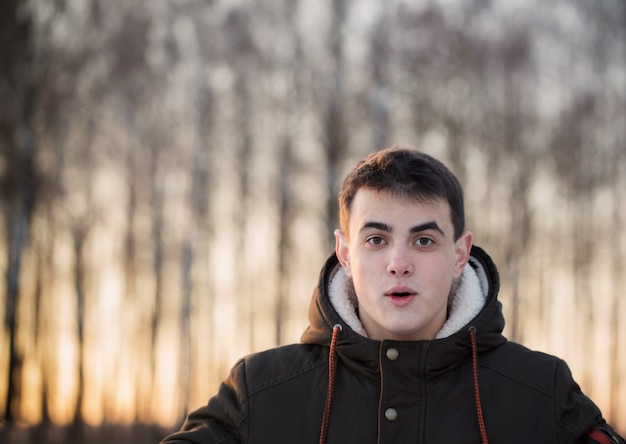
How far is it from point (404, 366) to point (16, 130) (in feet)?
53.5

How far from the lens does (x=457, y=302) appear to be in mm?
3395

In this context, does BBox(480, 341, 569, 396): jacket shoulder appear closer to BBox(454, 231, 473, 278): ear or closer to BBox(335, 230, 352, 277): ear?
BBox(454, 231, 473, 278): ear

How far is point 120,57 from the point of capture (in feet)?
63.6

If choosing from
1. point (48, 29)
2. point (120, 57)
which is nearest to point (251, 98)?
point (120, 57)

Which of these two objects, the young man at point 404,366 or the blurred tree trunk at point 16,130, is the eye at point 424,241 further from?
the blurred tree trunk at point 16,130

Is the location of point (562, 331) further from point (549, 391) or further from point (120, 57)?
point (549, 391)

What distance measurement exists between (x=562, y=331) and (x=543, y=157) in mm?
4749

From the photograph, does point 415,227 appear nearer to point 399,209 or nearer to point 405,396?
point 399,209

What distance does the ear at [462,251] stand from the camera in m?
3.38

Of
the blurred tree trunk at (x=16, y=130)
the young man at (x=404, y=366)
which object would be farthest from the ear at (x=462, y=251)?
the blurred tree trunk at (x=16, y=130)

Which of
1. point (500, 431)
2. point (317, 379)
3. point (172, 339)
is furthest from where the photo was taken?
point (172, 339)

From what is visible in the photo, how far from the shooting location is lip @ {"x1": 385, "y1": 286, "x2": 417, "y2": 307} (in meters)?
3.14

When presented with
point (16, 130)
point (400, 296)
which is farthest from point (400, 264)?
point (16, 130)

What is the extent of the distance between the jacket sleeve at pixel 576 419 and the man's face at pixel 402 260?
564 millimetres
